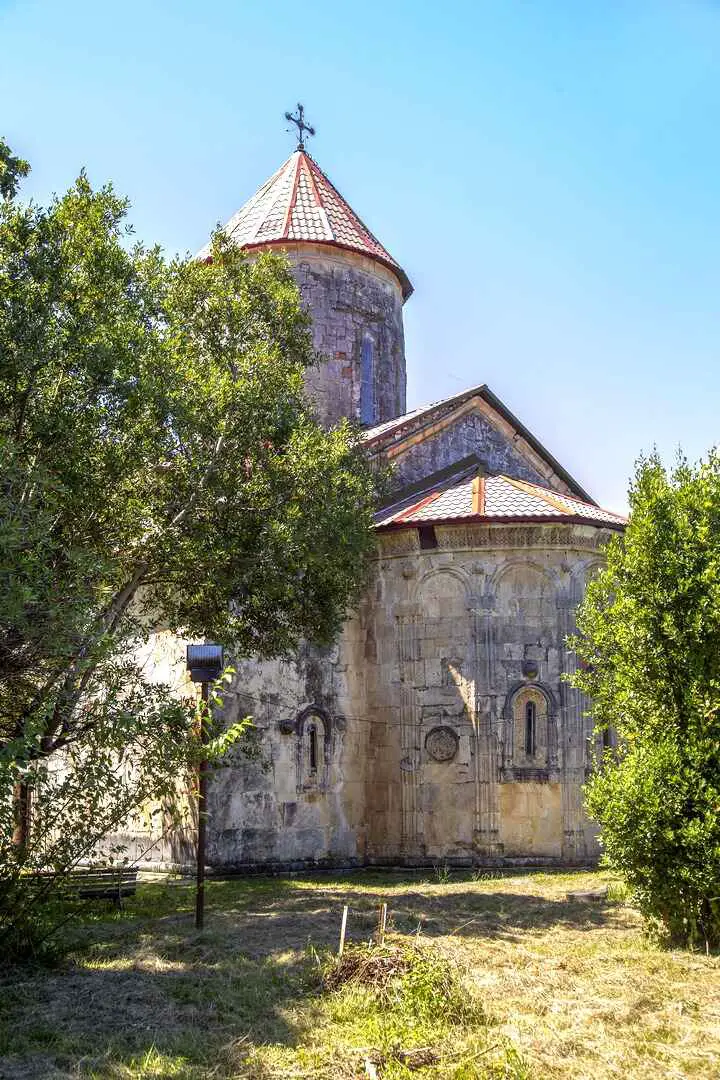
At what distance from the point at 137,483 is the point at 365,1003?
5.69 metres

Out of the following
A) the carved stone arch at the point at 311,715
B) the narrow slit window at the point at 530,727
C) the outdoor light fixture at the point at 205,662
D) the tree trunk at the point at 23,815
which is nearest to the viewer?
the tree trunk at the point at 23,815

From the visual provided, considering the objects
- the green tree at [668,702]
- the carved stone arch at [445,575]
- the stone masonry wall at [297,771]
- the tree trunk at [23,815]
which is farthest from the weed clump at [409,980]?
the carved stone arch at [445,575]

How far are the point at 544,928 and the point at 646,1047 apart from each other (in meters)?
3.44

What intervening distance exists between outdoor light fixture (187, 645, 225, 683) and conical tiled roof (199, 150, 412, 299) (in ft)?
31.9

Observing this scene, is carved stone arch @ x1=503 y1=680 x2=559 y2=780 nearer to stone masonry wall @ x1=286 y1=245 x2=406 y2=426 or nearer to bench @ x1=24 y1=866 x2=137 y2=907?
bench @ x1=24 y1=866 x2=137 y2=907

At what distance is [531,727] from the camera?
44.4ft

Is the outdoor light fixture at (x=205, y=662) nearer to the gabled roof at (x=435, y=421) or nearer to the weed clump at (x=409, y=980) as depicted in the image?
the weed clump at (x=409, y=980)

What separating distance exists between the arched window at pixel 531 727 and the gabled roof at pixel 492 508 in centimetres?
239

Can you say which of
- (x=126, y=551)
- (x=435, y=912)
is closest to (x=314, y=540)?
(x=126, y=551)

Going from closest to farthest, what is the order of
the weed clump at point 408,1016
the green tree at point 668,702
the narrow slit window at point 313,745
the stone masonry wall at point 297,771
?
the weed clump at point 408,1016, the green tree at point 668,702, the stone masonry wall at point 297,771, the narrow slit window at point 313,745

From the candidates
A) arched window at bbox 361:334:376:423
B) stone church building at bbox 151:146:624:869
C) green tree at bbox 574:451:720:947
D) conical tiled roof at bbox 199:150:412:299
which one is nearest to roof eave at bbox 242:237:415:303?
conical tiled roof at bbox 199:150:412:299

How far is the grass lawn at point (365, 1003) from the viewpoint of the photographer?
5.44 meters

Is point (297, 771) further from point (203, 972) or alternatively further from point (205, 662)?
point (203, 972)

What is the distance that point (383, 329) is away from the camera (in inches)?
694
